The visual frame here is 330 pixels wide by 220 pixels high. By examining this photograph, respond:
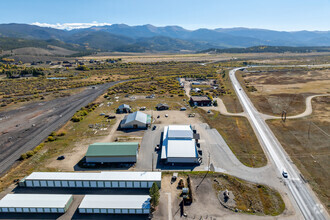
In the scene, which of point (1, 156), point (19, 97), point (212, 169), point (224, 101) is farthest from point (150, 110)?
point (19, 97)

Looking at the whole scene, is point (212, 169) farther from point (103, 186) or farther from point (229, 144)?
point (103, 186)

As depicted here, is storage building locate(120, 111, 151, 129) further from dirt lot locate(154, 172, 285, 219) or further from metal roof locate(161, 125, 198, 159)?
dirt lot locate(154, 172, 285, 219)

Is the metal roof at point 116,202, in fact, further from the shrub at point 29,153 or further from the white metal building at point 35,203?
the shrub at point 29,153

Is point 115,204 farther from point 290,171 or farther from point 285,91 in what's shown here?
point 285,91

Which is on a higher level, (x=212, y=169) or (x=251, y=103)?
(x=251, y=103)

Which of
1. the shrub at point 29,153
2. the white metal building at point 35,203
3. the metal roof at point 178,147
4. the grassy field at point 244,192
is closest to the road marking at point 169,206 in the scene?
the grassy field at point 244,192

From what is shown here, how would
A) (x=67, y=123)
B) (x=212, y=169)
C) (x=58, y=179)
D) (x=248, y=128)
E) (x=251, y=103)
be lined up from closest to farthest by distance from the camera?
(x=58, y=179) → (x=212, y=169) → (x=248, y=128) → (x=67, y=123) → (x=251, y=103)

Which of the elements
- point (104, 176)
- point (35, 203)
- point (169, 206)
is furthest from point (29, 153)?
point (169, 206)
